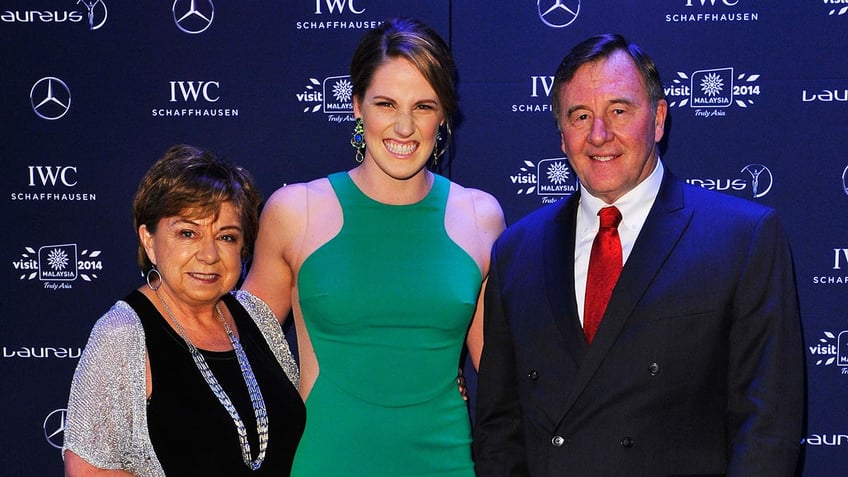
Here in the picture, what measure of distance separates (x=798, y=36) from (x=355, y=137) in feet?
5.84

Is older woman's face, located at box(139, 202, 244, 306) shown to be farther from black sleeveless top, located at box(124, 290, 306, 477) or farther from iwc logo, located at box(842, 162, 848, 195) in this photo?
iwc logo, located at box(842, 162, 848, 195)

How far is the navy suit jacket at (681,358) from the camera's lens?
1869 mm

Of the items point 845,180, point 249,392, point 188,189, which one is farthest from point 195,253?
point 845,180

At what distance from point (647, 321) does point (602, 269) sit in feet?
0.57

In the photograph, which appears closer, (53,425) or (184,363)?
(184,363)

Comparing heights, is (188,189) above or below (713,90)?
below

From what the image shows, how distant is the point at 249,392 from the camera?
2162 millimetres

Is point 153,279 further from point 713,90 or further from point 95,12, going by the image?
point 713,90

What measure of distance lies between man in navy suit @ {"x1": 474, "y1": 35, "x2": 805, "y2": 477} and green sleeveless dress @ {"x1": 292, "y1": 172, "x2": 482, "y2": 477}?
0.27m

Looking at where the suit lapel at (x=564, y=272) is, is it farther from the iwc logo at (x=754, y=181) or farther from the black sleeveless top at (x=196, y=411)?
the iwc logo at (x=754, y=181)

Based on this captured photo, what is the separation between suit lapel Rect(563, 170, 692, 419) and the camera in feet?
6.48

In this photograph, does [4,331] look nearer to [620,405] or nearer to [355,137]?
[355,137]

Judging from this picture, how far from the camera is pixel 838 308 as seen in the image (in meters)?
3.23

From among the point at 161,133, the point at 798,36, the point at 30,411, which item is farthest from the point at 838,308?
the point at 30,411
